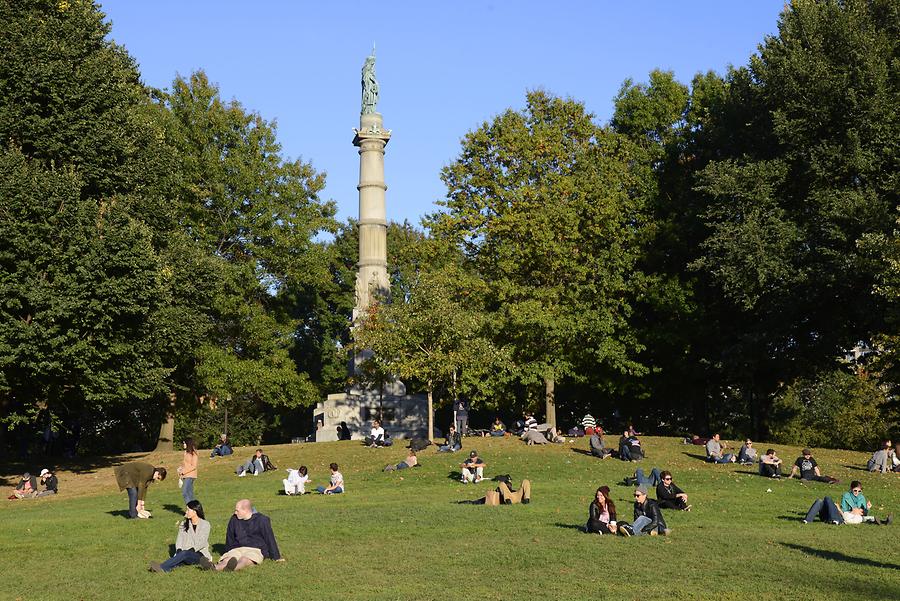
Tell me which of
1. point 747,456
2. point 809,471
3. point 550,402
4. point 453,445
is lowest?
point 809,471

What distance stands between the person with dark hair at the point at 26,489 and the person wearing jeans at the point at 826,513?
25.1 metres

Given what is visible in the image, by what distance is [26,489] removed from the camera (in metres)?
34.6

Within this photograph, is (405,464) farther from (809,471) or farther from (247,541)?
(247,541)

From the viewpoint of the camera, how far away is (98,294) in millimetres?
32844

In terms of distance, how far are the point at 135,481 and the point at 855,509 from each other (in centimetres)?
1739

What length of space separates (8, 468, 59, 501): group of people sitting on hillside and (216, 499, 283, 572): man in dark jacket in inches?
780

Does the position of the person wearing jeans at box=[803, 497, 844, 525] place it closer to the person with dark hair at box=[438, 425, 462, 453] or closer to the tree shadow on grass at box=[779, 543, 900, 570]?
the tree shadow on grass at box=[779, 543, 900, 570]

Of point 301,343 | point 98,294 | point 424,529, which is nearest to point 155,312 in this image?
point 98,294

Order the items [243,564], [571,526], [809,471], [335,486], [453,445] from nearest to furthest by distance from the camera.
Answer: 1. [243,564]
2. [571,526]
3. [335,486]
4. [809,471]
5. [453,445]

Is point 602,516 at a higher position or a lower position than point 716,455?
lower

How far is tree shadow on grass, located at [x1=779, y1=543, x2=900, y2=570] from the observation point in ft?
57.1

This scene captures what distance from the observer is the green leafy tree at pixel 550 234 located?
48812 mm

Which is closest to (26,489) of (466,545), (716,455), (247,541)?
(247,541)

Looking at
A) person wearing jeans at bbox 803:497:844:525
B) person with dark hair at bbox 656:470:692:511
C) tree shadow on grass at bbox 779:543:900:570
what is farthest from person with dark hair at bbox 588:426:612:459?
tree shadow on grass at bbox 779:543:900:570
